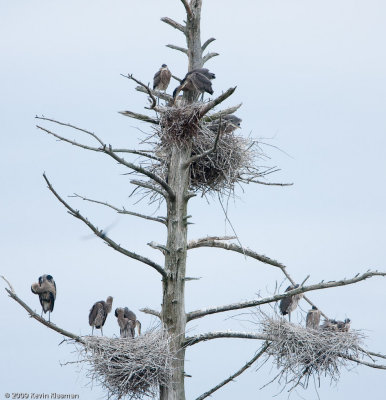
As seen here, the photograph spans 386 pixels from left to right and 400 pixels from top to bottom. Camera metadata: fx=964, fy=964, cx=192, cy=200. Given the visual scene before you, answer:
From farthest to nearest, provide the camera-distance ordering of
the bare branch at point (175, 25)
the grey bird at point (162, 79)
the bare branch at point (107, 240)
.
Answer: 1. the grey bird at point (162, 79)
2. the bare branch at point (175, 25)
3. the bare branch at point (107, 240)

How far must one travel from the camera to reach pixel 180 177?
12.4m

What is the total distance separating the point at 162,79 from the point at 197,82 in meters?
1.68

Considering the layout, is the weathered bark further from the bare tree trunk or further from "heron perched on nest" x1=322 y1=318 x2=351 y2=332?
"heron perched on nest" x1=322 y1=318 x2=351 y2=332

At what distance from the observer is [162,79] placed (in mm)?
14492

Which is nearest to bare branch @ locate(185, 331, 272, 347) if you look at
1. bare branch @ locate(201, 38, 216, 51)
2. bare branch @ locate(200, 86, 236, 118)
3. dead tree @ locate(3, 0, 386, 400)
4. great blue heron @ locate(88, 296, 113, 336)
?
dead tree @ locate(3, 0, 386, 400)

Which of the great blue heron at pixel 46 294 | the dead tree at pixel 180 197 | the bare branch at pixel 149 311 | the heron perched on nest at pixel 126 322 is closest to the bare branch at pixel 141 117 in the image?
the dead tree at pixel 180 197

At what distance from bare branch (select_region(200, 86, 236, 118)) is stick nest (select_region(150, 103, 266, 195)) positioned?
180mm

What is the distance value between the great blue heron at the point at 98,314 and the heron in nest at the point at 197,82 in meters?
3.19

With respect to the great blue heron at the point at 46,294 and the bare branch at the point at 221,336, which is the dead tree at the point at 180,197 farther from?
the great blue heron at the point at 46,294

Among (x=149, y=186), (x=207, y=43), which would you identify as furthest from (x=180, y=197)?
(x=207, y=43)

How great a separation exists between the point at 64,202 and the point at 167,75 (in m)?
4.53

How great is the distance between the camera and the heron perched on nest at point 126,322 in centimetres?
1301

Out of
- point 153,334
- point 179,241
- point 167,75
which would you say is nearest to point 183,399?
point 153,334

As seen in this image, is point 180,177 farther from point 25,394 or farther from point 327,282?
Answer: point 25,394
